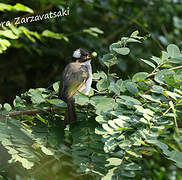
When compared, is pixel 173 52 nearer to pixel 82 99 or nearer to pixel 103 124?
pixel 82 99

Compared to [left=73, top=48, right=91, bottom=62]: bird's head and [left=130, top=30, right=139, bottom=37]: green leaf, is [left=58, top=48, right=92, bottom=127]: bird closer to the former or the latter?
[left=73, top=48, right=91, bottom=62]: bird's head

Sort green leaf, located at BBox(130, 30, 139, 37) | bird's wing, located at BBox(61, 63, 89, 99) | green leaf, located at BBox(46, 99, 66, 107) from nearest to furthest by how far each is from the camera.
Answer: green leaf, located at BBox(46, 99, 66, 107) < green leaf, located at BBox(130, 30, 139, 37) < bird's wing, located at BBox(61, 63, 89, 99)

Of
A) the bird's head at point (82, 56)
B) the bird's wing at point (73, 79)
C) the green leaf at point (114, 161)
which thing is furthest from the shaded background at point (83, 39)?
the green leaf at point (114, 161)

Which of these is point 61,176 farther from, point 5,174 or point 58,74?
point 58,74

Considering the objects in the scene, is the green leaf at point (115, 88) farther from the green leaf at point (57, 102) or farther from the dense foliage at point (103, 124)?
the green leaf at point (57, 102)

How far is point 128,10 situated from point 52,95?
3.29 meters

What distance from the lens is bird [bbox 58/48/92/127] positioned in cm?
195

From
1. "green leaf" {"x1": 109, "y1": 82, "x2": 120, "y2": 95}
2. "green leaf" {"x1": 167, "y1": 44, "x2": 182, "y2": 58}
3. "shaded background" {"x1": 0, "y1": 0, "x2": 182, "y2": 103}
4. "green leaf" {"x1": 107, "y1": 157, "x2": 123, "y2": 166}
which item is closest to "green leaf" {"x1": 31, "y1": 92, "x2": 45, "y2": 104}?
"green leaf" {"x1": 109, "y1": 82, "x2": 120, "y2": 95}

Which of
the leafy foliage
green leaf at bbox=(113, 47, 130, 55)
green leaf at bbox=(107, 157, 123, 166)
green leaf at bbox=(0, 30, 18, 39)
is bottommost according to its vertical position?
green leaf at bbox=(107, 157, 123, 166)

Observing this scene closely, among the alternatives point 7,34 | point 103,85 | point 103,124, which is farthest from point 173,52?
point 7,34

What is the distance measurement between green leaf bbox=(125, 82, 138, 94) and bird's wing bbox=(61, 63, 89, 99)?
478 mm

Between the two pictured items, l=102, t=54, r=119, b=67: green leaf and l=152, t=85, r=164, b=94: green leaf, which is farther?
l=102, t=54, r=119, b=67: green leaf

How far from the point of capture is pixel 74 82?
255cm

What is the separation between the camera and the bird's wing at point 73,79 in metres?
2.32
